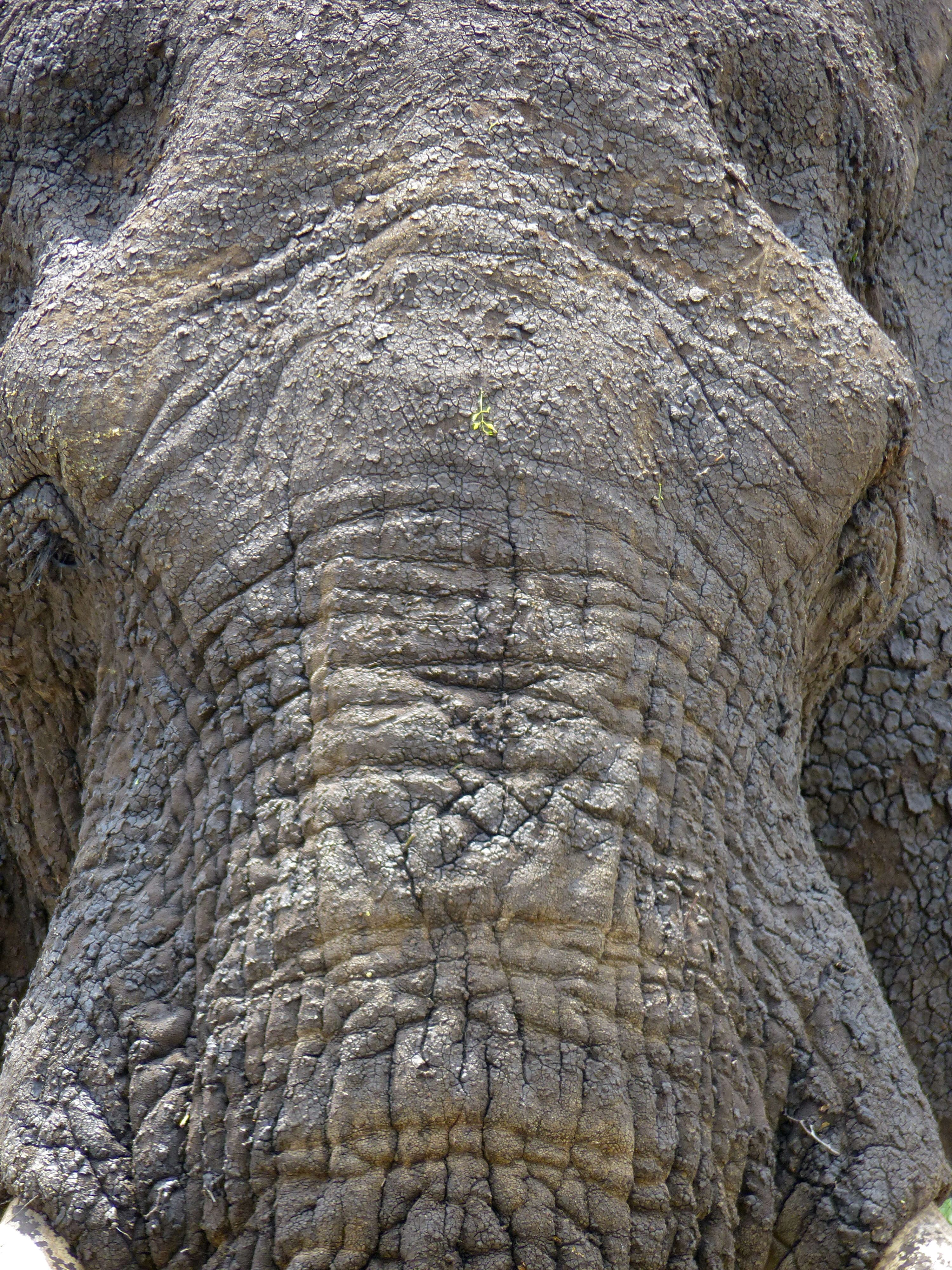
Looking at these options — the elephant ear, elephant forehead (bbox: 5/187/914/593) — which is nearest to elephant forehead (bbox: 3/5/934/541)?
elephant forehead (bbox: 5/187/914/593)

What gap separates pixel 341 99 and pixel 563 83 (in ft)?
1.11

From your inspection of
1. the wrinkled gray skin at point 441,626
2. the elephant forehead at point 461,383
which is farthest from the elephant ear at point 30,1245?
the elephant forehead at point 461,383

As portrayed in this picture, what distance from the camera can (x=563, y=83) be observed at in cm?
232

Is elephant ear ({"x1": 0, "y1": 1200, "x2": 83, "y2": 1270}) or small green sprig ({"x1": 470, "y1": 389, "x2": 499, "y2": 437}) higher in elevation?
small green sprig ({"x1": 470, "y1": 389, "x2": 499, "y2": 437})

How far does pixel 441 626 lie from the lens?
6.53 feet

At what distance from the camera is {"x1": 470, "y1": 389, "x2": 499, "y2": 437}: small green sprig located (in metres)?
2.07

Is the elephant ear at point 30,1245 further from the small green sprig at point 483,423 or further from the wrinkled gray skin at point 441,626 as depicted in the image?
the small green sprig at point 483,423

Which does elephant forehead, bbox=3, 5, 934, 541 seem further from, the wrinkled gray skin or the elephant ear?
the elephant ear

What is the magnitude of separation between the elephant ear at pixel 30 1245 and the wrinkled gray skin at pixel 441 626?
29mm

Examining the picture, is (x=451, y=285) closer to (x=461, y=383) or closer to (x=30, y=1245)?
(x=461, y=383)

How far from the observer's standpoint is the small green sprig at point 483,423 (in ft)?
6.79

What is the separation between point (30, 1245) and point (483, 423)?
47.5 inches

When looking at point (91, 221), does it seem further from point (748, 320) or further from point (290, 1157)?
point (290, 1157)

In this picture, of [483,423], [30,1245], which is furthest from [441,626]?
[30,1245]
